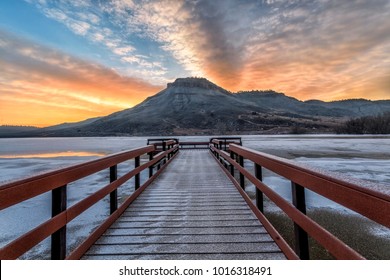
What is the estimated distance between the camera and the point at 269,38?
21844 millimetres

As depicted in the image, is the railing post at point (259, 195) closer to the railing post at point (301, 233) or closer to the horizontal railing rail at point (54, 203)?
the railing post at point (301, 233)

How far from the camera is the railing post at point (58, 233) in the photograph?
2205 mm

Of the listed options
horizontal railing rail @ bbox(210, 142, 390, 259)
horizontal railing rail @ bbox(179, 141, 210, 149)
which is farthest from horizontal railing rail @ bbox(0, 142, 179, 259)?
horizontal railing rail @ bbox(179, 141, 210, 149)

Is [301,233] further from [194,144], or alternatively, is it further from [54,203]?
[194,144]

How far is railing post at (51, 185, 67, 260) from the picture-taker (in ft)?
7.23

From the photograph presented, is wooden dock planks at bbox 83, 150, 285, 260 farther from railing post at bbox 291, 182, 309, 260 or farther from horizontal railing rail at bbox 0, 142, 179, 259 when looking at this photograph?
railing post at bbox 291, 182, 309, 260

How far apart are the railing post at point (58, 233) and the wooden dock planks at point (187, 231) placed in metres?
0.61

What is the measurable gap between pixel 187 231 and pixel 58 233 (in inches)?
69.0

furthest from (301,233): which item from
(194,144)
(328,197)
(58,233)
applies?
(194,144)

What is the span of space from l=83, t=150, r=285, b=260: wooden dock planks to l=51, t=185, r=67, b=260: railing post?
61cm

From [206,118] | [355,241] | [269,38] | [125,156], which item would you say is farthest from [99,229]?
[206,118]

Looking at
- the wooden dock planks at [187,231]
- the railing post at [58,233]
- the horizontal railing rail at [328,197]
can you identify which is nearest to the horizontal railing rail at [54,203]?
the railing post at [58,233]

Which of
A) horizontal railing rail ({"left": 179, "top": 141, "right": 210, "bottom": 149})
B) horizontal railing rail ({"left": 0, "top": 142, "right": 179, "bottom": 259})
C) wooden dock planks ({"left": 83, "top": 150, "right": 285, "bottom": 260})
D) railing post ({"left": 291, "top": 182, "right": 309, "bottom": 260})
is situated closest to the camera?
horizontal railing rail ({"left": 0, "top": 142, "right": 179, "bottom": 259})

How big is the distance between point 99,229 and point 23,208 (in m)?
4.44
